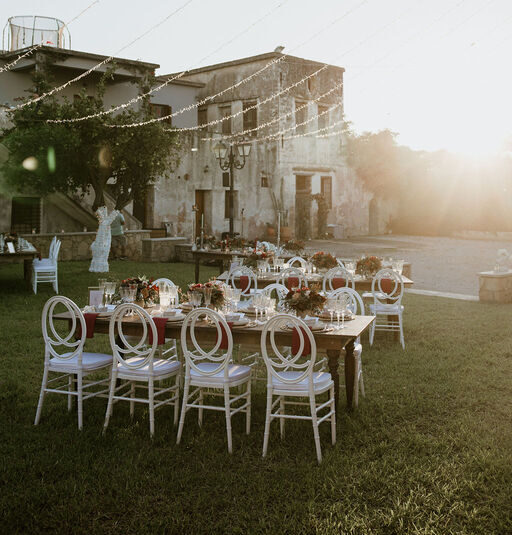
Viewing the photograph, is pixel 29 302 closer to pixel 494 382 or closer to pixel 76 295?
pixel 76 295

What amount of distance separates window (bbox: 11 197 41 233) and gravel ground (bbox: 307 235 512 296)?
8.99 meters

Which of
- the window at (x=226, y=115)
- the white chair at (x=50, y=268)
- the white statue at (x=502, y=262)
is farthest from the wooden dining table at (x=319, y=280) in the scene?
the window at (x=226, y=115)

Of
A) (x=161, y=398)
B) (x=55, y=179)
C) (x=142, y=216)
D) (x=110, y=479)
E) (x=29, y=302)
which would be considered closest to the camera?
(x=110, y=479)

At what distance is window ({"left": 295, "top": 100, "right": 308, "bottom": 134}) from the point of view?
26781 millimetres

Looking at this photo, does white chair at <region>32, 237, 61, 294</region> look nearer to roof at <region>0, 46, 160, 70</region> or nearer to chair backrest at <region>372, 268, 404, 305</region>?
chair backrest at <region>372, 268, 404, 305</region>

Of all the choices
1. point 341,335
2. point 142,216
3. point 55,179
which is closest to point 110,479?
point 341,335

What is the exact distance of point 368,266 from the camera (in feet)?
28.7

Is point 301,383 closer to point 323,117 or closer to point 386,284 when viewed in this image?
point 386,284

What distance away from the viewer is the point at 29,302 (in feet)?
36.3

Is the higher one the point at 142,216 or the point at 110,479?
the point at 142,216

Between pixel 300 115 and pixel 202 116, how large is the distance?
13.4 feet

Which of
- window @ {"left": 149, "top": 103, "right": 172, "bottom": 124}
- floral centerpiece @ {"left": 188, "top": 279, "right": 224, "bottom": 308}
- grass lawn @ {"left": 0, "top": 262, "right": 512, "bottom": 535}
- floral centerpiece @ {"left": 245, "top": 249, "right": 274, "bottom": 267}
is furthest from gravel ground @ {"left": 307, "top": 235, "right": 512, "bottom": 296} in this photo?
floral centerpiece @ {"left": 188, "top": 279, "right": 224, "bottom": 308}

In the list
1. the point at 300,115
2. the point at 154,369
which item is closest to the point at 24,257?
the point at 154,369

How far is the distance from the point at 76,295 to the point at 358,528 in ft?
30.7
